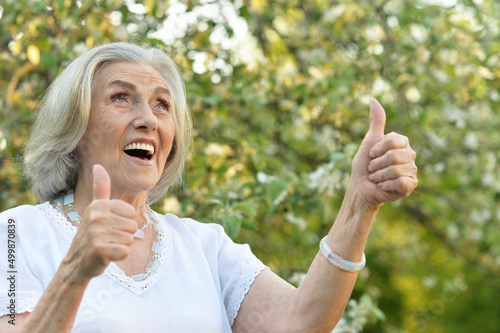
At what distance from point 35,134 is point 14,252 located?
22.4 inches

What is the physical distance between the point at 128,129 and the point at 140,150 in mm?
86

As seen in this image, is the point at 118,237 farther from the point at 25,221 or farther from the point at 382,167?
the point at 382,167

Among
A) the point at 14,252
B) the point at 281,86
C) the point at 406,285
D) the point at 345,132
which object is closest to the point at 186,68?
the point at 281,86

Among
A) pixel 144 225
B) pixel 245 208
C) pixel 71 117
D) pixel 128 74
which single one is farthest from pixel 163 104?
pixel 245 208

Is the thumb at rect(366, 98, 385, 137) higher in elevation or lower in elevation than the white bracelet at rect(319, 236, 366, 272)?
higher

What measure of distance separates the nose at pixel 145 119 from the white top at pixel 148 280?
402 mm

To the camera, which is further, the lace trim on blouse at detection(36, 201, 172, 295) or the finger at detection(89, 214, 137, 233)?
the lace trim on blouse at detection(36, 201, 172, 295)

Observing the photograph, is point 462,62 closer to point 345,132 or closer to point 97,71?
point 345,132

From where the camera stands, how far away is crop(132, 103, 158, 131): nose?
199 centimetres

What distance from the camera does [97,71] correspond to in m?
2.08

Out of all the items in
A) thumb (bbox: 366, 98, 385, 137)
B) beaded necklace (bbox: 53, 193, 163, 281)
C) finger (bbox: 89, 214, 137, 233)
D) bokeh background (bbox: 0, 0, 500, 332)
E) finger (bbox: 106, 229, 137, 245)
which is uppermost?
finger (bbox: 89, 214, 137, 233)

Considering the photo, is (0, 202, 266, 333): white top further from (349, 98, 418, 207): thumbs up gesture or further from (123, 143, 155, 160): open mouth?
(349, 98, 418, 207): thumbs up gesture

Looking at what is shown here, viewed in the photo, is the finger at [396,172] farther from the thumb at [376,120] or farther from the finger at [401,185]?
the thumb at [376,120]

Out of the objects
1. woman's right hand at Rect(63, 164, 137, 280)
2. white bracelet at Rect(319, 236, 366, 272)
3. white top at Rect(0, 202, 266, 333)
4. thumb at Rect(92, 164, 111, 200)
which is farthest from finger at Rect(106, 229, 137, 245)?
white bracelet at Rect(319, 236, 366, 272)
